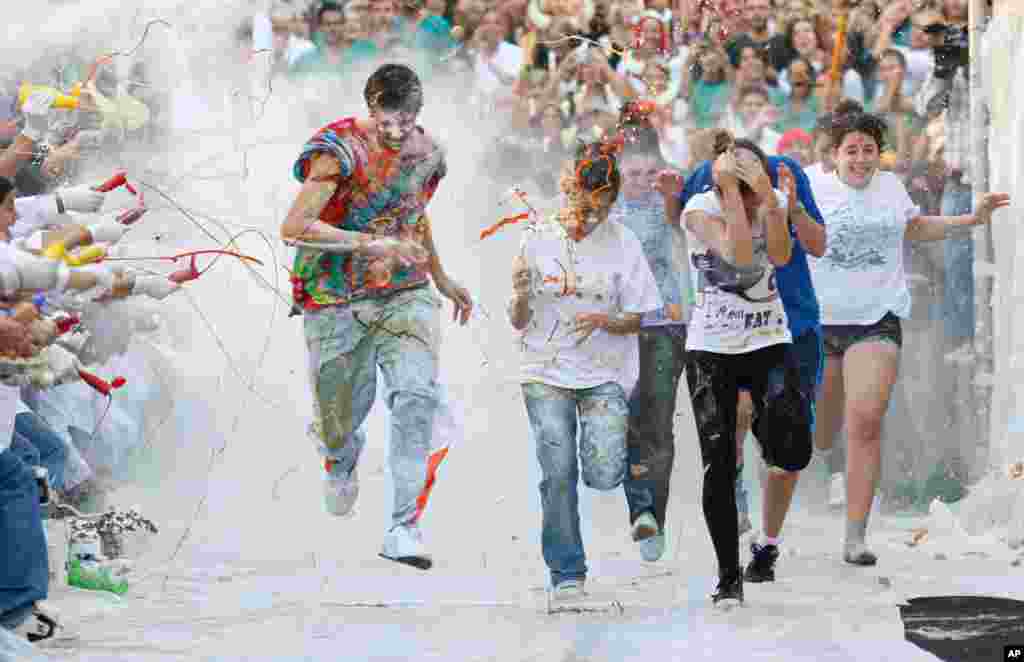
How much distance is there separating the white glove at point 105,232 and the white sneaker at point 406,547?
1672 millimetres

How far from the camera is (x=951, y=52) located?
918 centimetres

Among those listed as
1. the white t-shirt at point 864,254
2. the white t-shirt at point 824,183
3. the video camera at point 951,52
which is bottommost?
the white t-shirt at point 864,254

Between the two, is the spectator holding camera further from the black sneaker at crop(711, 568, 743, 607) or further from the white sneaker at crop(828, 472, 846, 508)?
the black sneaker at crop(711, 568, 743, 607)

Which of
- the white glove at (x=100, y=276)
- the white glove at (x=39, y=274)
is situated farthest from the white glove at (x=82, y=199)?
the white glove at (x=39, y=274)

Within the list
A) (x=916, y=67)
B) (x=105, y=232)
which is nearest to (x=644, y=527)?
(x=105, y=232)

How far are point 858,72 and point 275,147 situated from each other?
9.35 ft

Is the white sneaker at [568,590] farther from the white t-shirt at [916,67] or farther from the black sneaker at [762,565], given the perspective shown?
the white t-shirt at [916,67]

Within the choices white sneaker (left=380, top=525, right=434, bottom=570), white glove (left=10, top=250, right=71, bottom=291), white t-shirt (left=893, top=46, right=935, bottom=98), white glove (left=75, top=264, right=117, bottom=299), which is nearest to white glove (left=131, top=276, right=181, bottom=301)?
white glove (left=75, top=264, right=117, bottom=299)

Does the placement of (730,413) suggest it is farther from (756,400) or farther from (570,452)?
(570,452)

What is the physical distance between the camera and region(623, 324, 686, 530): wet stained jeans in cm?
804

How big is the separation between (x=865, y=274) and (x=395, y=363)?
1905 mm

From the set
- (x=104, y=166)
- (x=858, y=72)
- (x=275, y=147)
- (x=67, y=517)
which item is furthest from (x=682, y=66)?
(x=67, y=517)

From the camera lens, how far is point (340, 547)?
8047mm

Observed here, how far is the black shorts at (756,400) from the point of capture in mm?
6926
